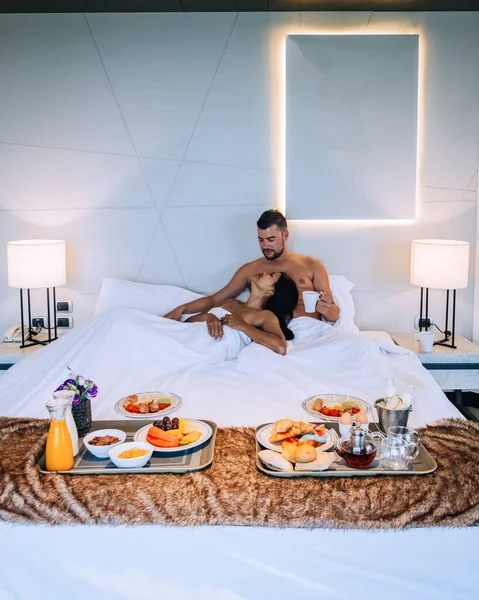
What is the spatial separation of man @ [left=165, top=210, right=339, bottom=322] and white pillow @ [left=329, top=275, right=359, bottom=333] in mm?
108

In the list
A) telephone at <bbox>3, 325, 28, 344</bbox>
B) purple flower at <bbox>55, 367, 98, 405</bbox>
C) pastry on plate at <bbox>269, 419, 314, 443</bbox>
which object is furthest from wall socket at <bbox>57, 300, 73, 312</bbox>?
pastry on plate at <bbox>269, 419, 314, 443</bbox>

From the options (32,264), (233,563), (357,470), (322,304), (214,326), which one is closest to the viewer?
(233,563)

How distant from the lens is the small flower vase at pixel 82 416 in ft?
6.97

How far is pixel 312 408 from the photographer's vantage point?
2.36 meters

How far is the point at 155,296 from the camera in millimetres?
3818

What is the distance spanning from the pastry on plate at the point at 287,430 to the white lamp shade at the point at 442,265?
1.91 metres

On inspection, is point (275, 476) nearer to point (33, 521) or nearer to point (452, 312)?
point (33, 521)

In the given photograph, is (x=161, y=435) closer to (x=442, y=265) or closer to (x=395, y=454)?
(x=395, y=454)

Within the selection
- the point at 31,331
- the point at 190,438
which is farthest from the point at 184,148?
the point at 190,438

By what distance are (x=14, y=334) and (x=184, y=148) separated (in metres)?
1.51

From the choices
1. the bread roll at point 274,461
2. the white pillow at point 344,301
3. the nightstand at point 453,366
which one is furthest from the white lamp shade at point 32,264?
the bread roll at point 274,461

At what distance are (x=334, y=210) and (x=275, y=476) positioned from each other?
2419mm

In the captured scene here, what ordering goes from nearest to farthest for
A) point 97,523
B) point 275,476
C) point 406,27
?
point 97,523 → point 275,476 → point 406,27

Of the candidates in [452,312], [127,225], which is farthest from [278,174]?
[452,312]
